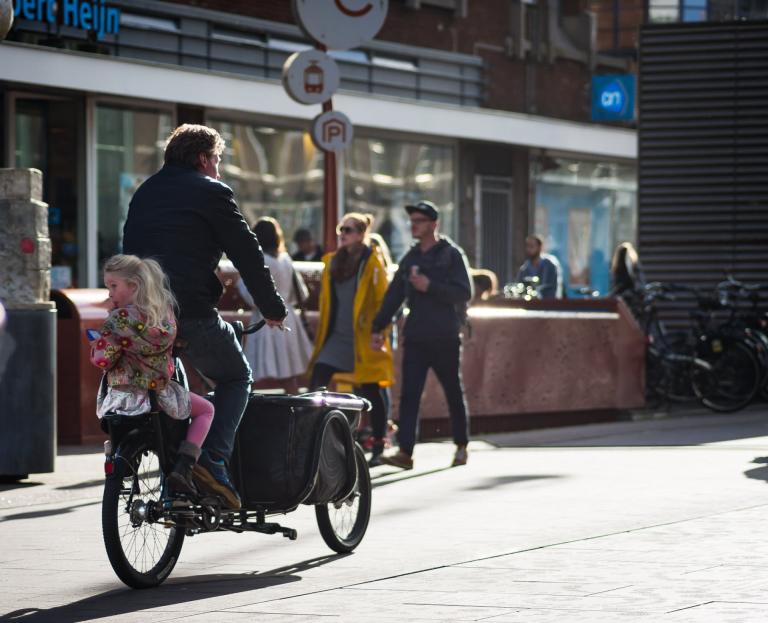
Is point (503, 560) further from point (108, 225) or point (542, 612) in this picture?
point (108, 225)

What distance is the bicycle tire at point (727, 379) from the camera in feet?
58.6

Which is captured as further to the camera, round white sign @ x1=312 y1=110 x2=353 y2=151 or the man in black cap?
round white sign @ x1=312 y1=110 x2=353 y2=151

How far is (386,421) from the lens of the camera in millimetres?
12734

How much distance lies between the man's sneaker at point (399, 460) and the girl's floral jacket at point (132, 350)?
489 centimetres

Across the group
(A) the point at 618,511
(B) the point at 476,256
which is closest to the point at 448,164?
(B) the point at 476,256

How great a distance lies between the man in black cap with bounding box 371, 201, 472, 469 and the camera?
484 inches

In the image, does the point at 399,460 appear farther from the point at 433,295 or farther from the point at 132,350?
the point at 132,350

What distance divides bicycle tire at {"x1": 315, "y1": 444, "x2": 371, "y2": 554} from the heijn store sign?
12252 mm

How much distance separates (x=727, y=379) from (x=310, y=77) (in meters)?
6.30

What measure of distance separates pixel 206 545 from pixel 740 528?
2.42m

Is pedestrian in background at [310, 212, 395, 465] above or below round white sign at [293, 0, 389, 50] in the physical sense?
below

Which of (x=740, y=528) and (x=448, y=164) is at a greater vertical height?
(x=448, y=164)

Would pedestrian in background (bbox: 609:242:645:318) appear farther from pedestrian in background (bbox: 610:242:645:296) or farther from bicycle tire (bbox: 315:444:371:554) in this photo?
bicycle tire (bbox: 315:444:371:554)

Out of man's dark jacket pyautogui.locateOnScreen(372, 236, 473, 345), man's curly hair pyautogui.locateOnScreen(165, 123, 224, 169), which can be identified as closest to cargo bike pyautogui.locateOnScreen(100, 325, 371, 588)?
man's curly hair pyautogui.locateOnScreen(165, 123, 224, 169)
